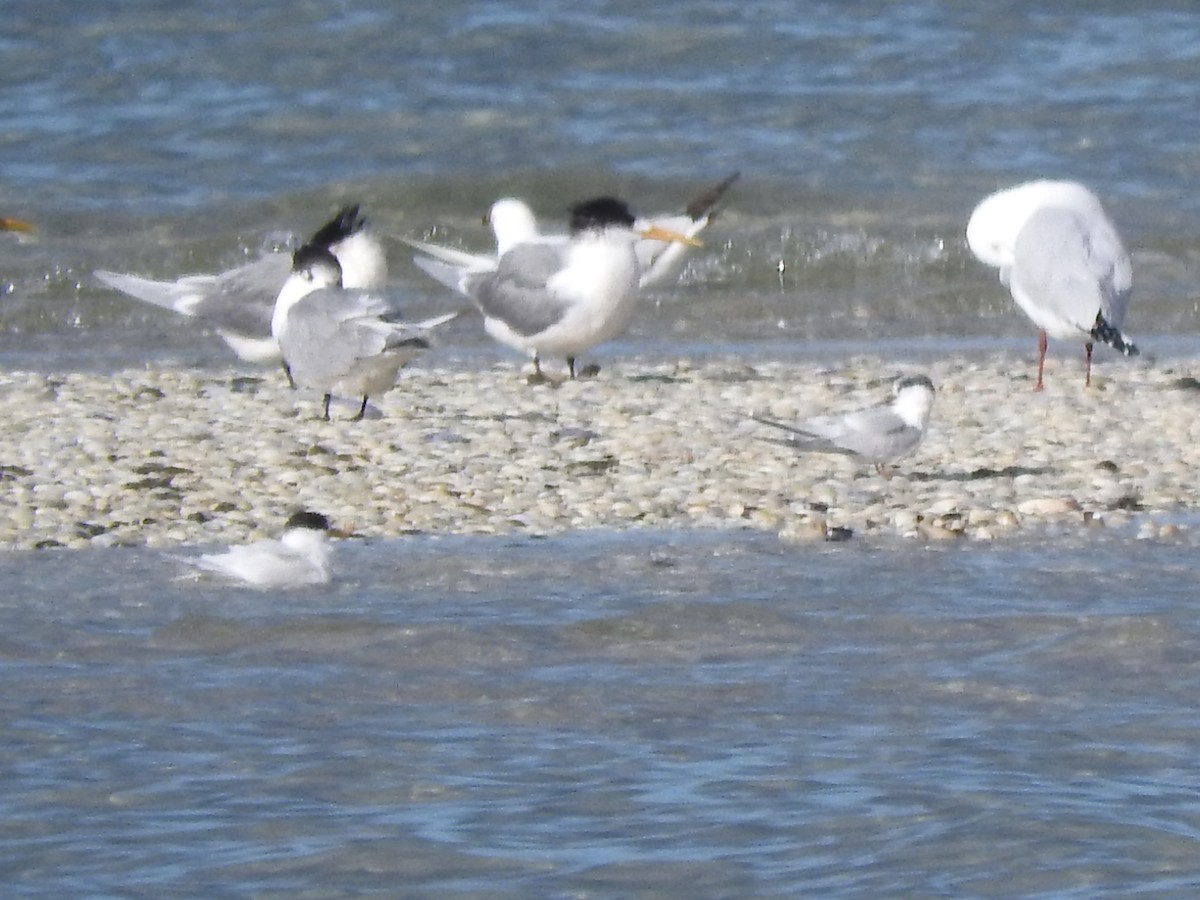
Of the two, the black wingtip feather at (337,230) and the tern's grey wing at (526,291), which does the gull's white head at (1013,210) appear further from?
the black wingtip feather at (337,230)

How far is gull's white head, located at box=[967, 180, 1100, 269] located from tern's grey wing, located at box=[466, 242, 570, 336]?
171 cm

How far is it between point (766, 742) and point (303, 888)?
0.93 metres

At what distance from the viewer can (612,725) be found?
3.89 meters

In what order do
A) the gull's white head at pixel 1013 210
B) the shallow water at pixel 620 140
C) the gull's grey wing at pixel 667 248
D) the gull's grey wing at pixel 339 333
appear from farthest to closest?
A: the shallow water at pixel 620 140 → the gull's grey wing at pixel 667 248 → the gull's white head at pixel 1013 210 → the gull's grey wing at pixel 339 333

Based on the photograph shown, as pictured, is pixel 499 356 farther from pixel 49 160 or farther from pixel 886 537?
pixel 49 160

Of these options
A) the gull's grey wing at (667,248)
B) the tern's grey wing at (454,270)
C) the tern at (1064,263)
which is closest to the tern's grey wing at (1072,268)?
the tern at (1064,263)

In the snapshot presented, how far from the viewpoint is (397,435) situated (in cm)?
722

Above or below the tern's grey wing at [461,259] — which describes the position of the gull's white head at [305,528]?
below

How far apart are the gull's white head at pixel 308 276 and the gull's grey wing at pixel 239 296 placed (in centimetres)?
51

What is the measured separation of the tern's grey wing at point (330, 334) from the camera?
23.9 feet

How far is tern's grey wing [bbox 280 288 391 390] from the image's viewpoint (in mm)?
7297

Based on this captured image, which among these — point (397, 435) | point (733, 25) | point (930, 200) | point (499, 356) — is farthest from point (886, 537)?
point (733, 25)

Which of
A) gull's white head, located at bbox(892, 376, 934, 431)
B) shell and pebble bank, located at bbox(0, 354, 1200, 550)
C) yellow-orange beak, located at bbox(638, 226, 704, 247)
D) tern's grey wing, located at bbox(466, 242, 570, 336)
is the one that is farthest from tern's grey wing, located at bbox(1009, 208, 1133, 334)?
gull's white head, located at bbox(892, 376, 934, 431)

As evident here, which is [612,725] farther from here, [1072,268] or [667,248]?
[667,248]
